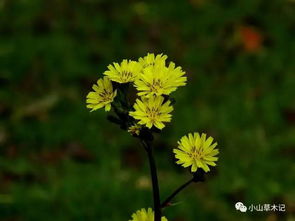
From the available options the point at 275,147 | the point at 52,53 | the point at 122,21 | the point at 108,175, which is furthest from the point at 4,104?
the point at 275,147

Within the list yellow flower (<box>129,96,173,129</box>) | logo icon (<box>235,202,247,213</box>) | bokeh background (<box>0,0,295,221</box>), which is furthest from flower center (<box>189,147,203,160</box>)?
logo icon (<box>235,202,247,213</box>)

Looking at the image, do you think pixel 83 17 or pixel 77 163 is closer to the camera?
pixel 77 163

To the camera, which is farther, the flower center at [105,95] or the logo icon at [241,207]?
the logo icon at [241,207]

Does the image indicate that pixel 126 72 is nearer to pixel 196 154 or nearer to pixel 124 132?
pixel 196 154

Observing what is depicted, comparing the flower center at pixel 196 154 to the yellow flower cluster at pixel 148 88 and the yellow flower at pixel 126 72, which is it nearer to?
the yellow flower cluster at pixel 148 88

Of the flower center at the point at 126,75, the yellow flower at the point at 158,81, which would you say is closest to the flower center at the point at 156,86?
the yellow flower at the point at 158,81

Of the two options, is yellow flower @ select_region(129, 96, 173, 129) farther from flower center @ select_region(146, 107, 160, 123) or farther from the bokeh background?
the bokeh background

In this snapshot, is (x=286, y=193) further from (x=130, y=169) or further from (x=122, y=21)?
(x=122, y=21)

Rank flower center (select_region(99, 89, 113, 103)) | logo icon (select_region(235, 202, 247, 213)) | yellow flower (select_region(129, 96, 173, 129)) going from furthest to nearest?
logo icon (select_region(235, 202, 247, 213))
flower center (select_region(99, 89, 113, 103))
yellow flower (select_region(129, 96, 173, 129))
